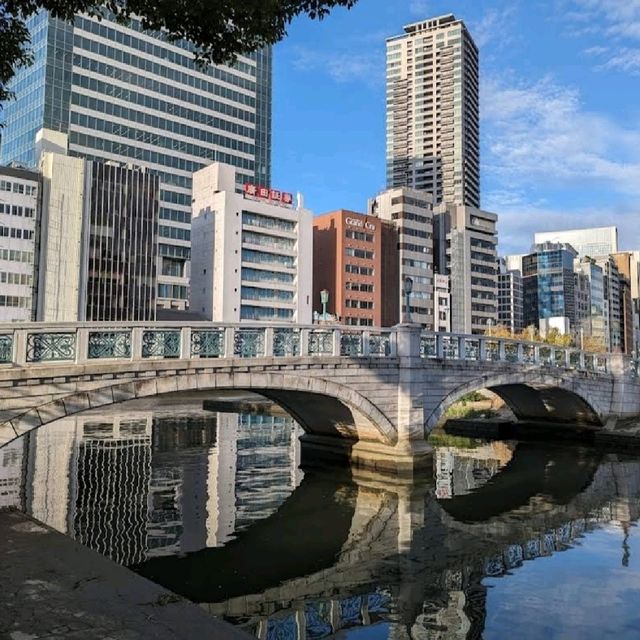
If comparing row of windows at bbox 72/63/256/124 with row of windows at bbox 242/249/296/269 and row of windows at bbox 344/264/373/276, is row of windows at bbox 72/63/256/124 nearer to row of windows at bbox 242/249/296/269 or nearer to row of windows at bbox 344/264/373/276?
row of windows at bbox 242/249/296/269

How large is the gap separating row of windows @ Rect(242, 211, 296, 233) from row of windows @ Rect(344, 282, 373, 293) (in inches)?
477

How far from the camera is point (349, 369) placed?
2048 cm

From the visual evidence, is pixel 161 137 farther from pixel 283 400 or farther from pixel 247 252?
pixel 283 400

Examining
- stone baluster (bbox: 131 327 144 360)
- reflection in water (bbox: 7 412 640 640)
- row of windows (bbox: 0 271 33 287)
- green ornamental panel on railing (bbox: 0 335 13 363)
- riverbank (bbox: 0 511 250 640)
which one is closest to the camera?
riverbank (bbox: 0 511 250 640)

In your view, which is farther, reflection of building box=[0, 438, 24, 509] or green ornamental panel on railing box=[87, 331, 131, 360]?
reflection of building box=[0, 438, 24, 509]

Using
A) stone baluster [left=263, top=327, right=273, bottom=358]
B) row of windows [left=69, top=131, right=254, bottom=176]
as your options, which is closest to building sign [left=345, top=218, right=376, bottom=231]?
row of windows [left=69, top=131, right=254, bottom=176]

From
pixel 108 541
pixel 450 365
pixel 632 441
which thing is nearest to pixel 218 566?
pixel 108 541

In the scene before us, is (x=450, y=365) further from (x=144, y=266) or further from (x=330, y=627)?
(x=144, y=266)

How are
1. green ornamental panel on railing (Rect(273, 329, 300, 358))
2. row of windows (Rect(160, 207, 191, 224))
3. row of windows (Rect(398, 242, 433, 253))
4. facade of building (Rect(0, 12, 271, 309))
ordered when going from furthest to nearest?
row of windows (Rect(398, 242, 433, 253)) → row of windows (Rect(160, 207, 191, 224)) → facade of building (Rect(0, 12, 271, 309)) → green ornamental panel on railing (Rect(273, 329, 300, 358))

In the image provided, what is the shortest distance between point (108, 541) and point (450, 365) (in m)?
14.4

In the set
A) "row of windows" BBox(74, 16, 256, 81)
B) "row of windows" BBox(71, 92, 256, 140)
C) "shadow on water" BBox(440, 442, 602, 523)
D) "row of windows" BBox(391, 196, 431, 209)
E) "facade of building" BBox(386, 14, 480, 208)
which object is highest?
"facade of building" BBox(386, 14, 480, 208)

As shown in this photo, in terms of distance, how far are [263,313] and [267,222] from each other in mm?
12730

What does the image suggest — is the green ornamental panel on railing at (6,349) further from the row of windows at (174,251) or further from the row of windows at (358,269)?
the row of windows at (358,269)

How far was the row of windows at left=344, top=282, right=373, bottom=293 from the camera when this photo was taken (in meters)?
91.5
